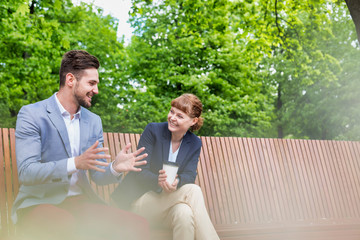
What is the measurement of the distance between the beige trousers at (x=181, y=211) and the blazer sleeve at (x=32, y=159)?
1.08m

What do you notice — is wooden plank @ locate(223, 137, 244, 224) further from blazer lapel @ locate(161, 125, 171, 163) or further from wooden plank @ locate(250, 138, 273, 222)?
blazer lapel @ locate(161, 125, 171, 163)

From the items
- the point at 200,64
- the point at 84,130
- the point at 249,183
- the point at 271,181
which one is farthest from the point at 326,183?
the point at 200,64

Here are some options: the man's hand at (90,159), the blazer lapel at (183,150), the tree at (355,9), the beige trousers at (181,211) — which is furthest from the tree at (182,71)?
the man's hand at (90,159)

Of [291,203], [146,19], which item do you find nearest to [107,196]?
[291,203]

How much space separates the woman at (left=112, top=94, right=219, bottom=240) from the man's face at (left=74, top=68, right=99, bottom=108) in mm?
926

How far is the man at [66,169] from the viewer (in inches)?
108

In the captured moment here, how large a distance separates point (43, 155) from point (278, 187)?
386 cm

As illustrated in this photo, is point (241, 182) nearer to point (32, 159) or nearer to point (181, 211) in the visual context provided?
point (181, 211)

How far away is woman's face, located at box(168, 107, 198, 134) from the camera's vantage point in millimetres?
3910

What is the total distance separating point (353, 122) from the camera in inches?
849

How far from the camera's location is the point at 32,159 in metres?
2.78

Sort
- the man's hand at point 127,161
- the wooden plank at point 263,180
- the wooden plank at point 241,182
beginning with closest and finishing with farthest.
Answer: the man's hand at point 127,161, the wooden plank at point 241,182, the wooden plank at point 263,180

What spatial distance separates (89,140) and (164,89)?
50.0ft

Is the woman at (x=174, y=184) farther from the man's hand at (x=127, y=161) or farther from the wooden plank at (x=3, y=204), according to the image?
the wooden plank at (x=3, y=204)
